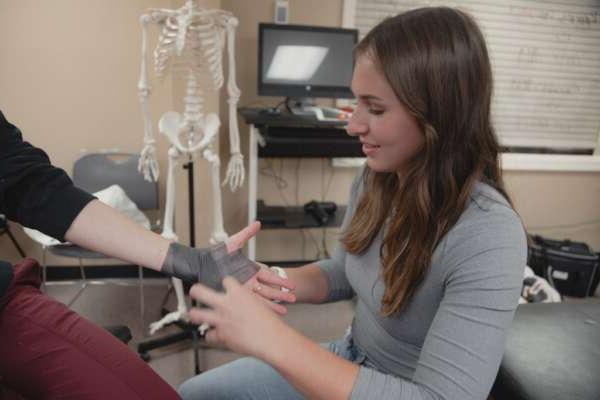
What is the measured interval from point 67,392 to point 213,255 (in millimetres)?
393

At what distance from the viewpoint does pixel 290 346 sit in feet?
2.19

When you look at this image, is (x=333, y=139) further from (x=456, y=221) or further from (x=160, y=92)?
(x=456, y=221)

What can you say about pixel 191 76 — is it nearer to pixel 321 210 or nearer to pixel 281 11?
pixel 281 11

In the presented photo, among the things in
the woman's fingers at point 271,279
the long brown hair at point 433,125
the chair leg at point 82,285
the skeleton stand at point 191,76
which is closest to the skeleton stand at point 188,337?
the skeleton stand at point 191,76

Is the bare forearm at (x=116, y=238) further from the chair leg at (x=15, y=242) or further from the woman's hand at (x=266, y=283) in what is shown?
the chair leg at (x=15, y=242)

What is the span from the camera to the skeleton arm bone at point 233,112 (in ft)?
6.30

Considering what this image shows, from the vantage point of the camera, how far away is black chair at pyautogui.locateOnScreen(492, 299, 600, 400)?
3.27 feet

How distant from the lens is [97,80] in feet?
8.57

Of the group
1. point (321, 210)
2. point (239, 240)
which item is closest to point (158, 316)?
point (321, 210)

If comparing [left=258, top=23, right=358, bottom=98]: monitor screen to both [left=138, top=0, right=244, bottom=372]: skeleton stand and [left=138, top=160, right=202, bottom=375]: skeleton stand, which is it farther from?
[left=138, top=160, right=202, bottom=375]: skeleton stand

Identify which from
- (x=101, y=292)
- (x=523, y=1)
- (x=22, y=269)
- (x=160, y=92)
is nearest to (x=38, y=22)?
(x=160, y=92)

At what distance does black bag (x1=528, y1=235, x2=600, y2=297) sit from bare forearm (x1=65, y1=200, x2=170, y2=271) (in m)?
2.62

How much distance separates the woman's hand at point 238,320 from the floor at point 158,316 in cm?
144

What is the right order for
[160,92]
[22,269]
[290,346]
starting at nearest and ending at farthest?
1. [290,346]
2. [22,269]
3. [160,92]
